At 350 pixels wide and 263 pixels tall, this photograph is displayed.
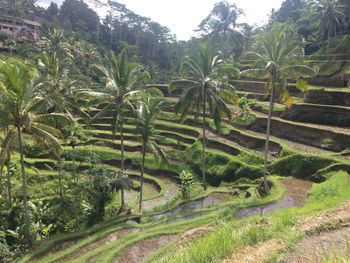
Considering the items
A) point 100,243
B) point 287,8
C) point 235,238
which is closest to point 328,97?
point 100,243

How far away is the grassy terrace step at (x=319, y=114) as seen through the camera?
93.6 feet

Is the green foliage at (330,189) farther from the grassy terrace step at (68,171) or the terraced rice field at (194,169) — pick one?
the grassy terrace step at (68,171)

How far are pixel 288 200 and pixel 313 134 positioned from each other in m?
9.97

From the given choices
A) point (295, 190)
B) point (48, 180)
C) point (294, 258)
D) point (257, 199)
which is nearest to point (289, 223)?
point (294, 258)

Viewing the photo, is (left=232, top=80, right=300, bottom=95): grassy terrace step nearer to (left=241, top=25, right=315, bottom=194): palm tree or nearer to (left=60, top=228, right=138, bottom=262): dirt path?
(left=241, top=25, right=315, bottom=194): palm tree

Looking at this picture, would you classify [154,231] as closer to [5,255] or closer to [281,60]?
[5,255]

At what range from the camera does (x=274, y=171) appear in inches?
981

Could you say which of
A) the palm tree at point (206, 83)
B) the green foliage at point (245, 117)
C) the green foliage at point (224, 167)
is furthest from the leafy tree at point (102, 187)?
the green foliage at point (245, 117)

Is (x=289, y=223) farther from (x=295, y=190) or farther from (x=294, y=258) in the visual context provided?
(x=295, y=190)

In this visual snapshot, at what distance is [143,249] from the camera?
14.9 meters

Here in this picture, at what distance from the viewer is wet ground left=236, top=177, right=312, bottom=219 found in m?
17.8

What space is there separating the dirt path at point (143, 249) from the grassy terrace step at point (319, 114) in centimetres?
1921

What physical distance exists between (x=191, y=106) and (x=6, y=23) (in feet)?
221

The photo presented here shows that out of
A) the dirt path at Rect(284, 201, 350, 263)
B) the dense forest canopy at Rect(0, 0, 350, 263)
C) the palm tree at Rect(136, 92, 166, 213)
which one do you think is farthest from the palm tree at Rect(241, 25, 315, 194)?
the dirt path at Rect(284, 201, 350, 263)
